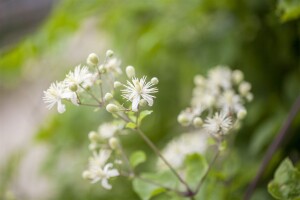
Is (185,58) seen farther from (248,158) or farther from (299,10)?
(299,10)

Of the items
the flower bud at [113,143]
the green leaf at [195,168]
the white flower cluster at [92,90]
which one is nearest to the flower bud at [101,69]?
the white flower cluster at [92,90]

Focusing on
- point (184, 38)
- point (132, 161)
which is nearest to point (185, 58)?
point (184, 38)

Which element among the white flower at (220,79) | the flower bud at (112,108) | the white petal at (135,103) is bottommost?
the white petal at (135,103)

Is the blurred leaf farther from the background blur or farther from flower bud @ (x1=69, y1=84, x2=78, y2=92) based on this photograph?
flower bud @ (x1=69, y1=84, x2=78, y2=92)

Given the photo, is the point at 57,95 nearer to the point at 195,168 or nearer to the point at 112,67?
the point at 112,67

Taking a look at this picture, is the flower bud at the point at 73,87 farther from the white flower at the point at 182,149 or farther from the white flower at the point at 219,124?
the white flower at the point at 182,149

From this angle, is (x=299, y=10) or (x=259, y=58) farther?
(x=259, y=58)

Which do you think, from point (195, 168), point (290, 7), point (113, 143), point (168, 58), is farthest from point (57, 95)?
point (168, 58)
